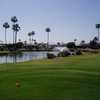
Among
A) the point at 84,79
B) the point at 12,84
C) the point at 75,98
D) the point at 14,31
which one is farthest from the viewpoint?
the point at 14,31

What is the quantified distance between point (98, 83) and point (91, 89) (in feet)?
6.27

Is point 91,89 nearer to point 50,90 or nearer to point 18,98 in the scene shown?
point 50,90

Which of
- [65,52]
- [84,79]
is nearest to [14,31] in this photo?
[65,52]

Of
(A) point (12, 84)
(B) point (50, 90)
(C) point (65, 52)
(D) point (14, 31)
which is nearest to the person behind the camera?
(B) point (50, 90)

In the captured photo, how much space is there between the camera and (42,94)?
42.0 ft

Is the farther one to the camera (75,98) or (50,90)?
(50,90)

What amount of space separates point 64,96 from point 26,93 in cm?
187

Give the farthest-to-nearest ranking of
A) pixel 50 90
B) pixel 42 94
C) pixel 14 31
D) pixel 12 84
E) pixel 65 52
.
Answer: pixel 14 31
pixel 65 52
pixel 12 84
pixel 50 90
pixel 42 94

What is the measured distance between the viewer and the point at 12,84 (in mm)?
15453

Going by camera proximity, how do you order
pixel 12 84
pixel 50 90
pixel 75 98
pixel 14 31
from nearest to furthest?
pixel 75 98 → pixel 50 90 → pixel 12 84 → pixel 14 31

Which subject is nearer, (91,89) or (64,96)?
(64,96)

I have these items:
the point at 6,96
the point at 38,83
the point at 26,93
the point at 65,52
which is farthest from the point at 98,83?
the point at 65,52

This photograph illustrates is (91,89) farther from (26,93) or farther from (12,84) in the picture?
(12,84)

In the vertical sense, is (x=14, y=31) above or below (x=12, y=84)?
above
